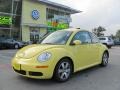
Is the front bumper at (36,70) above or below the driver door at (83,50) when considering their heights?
below

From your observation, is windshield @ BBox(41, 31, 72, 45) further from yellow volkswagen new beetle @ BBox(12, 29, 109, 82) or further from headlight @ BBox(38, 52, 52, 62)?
headlight @ BBox(38, 52, 52, 62)

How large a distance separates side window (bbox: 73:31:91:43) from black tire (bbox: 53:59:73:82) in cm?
100

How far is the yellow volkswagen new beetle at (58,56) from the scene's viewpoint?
19.1 ft

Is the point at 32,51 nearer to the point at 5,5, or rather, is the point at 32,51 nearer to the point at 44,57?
the point at 44,57

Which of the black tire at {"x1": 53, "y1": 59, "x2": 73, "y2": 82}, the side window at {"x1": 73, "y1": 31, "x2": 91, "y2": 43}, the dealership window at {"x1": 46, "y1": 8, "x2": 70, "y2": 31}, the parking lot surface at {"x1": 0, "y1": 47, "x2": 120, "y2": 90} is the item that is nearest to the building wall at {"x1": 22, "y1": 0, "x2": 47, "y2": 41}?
the dealership window at {"x1": 46, "y1": 8, "x2": 70, "y2": 31}

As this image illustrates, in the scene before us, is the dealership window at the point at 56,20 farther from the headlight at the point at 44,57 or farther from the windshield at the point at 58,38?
the headlight at the point at 44,57

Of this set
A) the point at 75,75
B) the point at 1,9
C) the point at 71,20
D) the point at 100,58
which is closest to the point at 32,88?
the point at 75,75

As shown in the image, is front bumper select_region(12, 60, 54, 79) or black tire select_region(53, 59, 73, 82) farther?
black tire select_region(53, 59, 73, 82)

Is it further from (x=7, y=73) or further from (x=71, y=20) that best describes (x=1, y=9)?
(x=7, y=73)

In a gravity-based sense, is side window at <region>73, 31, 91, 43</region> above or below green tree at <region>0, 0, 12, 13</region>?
below

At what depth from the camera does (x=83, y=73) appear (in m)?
7.43

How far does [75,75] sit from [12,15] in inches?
1041

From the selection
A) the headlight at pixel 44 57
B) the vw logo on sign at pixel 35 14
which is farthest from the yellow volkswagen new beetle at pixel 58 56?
the vw logo on sign at pixel 35 14

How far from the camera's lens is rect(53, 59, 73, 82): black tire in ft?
19.9
